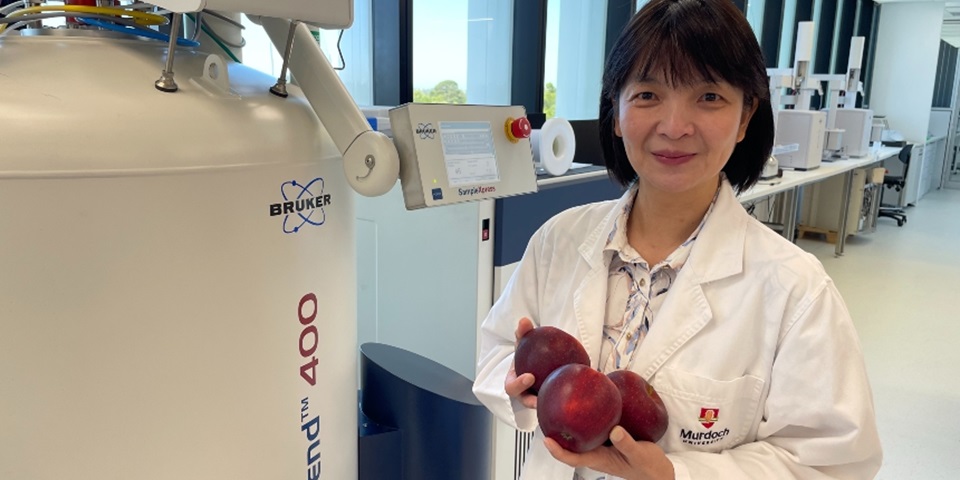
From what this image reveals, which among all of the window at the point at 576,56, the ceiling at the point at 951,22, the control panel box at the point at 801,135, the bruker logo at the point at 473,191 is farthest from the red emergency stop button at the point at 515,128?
the ceiling at the point at 951,22

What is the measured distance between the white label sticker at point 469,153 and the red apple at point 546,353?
11.9 inches

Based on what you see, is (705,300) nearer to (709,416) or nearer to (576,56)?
(709,416)

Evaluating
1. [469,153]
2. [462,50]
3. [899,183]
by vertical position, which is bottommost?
[899,183]

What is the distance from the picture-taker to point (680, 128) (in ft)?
2.85

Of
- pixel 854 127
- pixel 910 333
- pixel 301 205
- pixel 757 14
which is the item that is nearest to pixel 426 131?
pixel 301 205

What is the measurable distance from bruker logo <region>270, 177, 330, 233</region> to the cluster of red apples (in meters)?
0.35

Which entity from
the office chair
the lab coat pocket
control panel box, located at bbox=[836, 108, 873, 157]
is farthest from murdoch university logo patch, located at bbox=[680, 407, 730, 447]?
the office chair

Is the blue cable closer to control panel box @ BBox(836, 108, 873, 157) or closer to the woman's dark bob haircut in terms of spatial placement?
the woman's dark bob haircut

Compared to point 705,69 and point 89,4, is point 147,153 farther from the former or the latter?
point 705,69

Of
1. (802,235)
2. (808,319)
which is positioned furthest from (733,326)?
(802,235)

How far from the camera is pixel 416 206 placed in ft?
3.40

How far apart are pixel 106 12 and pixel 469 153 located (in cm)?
56

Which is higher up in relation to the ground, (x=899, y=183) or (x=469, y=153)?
(x=469, y=153)

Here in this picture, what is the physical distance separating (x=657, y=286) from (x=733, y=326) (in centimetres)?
13
